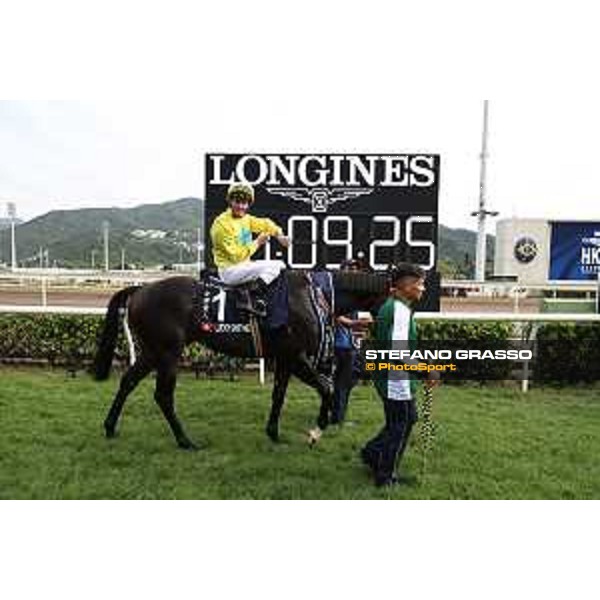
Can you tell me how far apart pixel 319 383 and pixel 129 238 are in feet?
17.1

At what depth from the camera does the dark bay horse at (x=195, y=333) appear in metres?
3.94

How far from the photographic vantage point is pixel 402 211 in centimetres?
514

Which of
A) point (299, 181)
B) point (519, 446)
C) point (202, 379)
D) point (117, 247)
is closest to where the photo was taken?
point (519, 446)

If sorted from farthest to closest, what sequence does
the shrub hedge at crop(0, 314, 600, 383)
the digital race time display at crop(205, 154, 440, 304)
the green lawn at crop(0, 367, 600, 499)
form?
the shrub hedge at crop(0, 314, 600, 383) < the digital race time display at crop(205, 154, 440, 304) < the green lawn at crop(0, 367, 600, 499)

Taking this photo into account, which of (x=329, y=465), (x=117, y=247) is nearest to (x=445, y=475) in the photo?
(x=329, y=465)

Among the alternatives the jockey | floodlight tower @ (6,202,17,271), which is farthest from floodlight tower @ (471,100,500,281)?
floodlight tower @ (6,202,17,271)

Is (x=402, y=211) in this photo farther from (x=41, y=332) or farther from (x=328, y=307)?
(x=41, y=332)

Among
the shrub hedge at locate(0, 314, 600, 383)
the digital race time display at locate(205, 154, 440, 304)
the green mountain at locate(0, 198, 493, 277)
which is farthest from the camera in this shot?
the green mountain at locate(0, 198, 493, 277)

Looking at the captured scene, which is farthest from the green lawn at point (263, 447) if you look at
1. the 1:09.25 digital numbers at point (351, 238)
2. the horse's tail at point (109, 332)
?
the 1:09.25 digital numbers at point (351, 238)

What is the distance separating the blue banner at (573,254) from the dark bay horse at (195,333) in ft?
10.3

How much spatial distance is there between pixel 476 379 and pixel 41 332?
14.6ft

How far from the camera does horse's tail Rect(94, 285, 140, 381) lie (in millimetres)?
4145

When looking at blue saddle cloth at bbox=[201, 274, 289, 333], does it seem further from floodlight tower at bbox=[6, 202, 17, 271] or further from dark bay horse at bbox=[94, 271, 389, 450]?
floodlight tower at bbox=[6, 202, 17, 271]

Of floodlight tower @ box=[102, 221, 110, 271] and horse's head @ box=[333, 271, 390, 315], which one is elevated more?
floodlight tower @ box=[102, 221, 110, 271]
